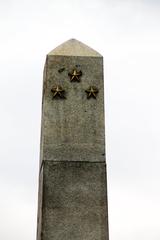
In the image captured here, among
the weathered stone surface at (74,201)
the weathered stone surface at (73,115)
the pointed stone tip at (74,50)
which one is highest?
the pointed stone tip at (74,50)

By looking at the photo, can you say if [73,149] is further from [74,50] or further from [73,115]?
[74,50]

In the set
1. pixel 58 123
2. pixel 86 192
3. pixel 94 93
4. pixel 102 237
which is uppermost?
pixel 94 93

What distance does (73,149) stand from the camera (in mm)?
10773

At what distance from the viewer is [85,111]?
36.4ft

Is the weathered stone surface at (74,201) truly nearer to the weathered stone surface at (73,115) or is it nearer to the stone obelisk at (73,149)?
the stone obelisk at (73,149)

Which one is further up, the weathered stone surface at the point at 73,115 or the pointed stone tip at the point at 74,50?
the pointed stone tip at the point at 74,50

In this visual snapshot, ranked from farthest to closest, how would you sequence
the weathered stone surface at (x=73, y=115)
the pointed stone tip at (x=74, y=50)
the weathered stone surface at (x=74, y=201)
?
the pointed stone tip at (x=74, y=50) → the weathered stone surface at (x=73, y=115) → the weathered stone surface at (x=74, y=201)

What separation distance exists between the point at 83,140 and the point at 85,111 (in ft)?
2.11

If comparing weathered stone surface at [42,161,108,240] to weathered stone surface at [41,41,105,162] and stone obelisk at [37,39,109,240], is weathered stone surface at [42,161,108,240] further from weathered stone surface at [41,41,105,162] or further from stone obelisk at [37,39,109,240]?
weathered stone surface at [41,41,105,162]

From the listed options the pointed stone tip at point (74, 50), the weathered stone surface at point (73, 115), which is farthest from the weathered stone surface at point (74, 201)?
the pointed stone tip at point (74, 50)

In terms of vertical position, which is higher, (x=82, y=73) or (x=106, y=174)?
(x=82, y=73)

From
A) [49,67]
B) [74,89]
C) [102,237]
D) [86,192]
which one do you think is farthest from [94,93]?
[102,237]

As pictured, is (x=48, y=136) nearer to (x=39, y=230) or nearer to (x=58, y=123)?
(x=58, y=123)

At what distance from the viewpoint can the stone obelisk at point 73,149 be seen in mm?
10305
